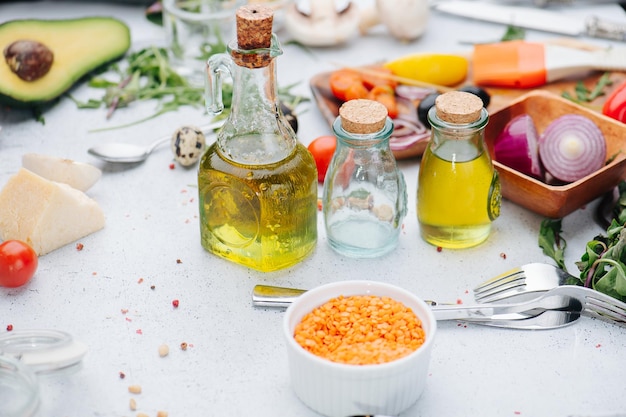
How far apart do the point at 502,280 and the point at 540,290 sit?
0.21 feet

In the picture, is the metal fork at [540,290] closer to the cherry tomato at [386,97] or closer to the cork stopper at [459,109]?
the cork stopper at [459,109]

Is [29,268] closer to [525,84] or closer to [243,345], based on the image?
[243,345]


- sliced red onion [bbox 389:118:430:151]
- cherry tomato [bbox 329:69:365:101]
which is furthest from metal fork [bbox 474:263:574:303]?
cherry tomato [bbox 329:69:365:101]

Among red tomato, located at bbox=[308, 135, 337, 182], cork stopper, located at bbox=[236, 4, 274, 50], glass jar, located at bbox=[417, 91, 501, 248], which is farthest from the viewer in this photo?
red tomato, located at bbox=[308, 135, 337, 182]

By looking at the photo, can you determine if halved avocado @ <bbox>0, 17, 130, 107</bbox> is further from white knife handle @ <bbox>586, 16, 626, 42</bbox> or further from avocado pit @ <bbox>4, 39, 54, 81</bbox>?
white knife handle @ <bbox>586, 16, 626, 42</bbox>

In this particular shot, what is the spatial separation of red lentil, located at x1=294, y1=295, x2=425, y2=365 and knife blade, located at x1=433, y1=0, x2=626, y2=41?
4.07ft

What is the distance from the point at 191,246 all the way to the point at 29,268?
0.87ft

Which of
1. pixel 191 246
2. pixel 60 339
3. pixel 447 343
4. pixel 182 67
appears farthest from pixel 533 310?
pixel 182 67

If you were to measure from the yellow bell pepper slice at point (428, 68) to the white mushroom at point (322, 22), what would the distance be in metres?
0.26

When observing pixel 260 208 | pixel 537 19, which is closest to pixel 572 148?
pixel 260 208

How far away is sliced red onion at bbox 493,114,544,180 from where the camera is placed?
146 cm

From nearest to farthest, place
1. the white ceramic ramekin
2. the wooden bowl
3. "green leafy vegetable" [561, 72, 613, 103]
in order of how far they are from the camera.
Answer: the white ceramic ramekin < the wooden bowl < "green leafy vegetable" [561, 72, 613, 103]

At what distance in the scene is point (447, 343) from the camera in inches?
46.9

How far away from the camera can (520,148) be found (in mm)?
1458
